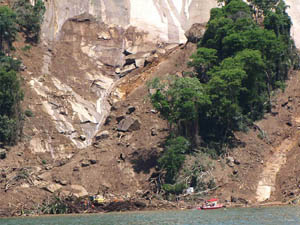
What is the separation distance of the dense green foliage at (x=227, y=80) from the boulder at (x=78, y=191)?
23.9 ft

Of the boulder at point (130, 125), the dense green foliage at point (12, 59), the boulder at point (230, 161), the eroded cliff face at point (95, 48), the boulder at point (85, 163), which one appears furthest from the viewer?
the eroded cliff face at point (95, 48)

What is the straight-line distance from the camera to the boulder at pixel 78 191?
54.2 m

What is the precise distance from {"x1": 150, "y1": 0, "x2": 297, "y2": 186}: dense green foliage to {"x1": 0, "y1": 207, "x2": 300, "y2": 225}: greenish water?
914cm

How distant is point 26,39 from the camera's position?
71875 millimetres

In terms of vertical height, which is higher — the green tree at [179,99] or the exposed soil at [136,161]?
the green tree at [179,99]

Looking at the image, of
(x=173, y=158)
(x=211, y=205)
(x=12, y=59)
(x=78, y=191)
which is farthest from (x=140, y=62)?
(x=211, y=205)

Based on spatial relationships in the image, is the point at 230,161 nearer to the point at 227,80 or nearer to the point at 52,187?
the point at 227,80

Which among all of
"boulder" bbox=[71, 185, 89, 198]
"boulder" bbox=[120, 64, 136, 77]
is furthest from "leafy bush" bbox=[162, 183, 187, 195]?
"boulder" bbox=[120, 64, 136, 77]

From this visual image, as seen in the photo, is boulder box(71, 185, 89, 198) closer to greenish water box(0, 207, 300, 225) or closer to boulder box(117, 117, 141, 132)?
greenish water box(0, 207, 300, 225)

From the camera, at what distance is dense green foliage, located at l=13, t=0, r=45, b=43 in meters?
72.5

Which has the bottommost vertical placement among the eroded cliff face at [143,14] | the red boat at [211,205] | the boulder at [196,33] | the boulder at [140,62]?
the red boat at [211,205]

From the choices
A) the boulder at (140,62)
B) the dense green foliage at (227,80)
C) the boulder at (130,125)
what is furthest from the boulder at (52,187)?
the boulder at (140,62)

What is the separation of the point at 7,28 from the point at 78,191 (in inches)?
875

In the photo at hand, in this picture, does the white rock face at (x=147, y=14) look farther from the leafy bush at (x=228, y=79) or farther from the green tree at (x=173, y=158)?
the green tree at (x=173, y=158)
